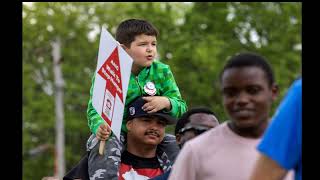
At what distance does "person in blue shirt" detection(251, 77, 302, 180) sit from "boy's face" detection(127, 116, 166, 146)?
9.92 feet

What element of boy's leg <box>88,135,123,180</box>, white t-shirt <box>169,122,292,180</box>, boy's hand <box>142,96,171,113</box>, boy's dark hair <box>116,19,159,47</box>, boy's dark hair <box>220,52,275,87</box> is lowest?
boy's leg <box>88,135,123,180</box>

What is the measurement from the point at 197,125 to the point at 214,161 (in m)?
1.49

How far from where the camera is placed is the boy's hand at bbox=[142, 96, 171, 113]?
6992 millimetres

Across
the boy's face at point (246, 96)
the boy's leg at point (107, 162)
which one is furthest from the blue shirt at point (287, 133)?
the boy's leg at point (107, 162)

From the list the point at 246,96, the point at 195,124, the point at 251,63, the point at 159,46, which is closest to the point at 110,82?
the point at 195,124

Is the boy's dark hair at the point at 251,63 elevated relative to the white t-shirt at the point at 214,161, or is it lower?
elevated

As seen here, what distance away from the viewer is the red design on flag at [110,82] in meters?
6.76

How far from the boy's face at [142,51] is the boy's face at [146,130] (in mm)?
371

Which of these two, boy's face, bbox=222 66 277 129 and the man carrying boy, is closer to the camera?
boy's face, bbox=222 66 277 129

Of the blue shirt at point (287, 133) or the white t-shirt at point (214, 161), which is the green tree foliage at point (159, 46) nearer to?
the white t-shirt at point (214, 161)

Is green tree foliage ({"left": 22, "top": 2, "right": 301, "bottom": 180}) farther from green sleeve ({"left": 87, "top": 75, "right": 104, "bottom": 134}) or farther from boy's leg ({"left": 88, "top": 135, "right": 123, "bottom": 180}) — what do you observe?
boy's leg ({"left": 88, "top": 135, "right": 123, "bottom": 180})

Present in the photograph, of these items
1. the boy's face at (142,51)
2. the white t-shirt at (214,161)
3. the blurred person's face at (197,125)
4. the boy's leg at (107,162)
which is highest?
the boy's face at (142,51)

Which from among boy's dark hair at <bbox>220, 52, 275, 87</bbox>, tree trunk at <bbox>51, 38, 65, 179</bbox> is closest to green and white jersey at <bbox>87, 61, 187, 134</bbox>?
boy's dark hair at <bbox>220, 52, 275, 87</bbox>

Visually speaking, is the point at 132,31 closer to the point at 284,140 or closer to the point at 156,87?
the point at 156,87
